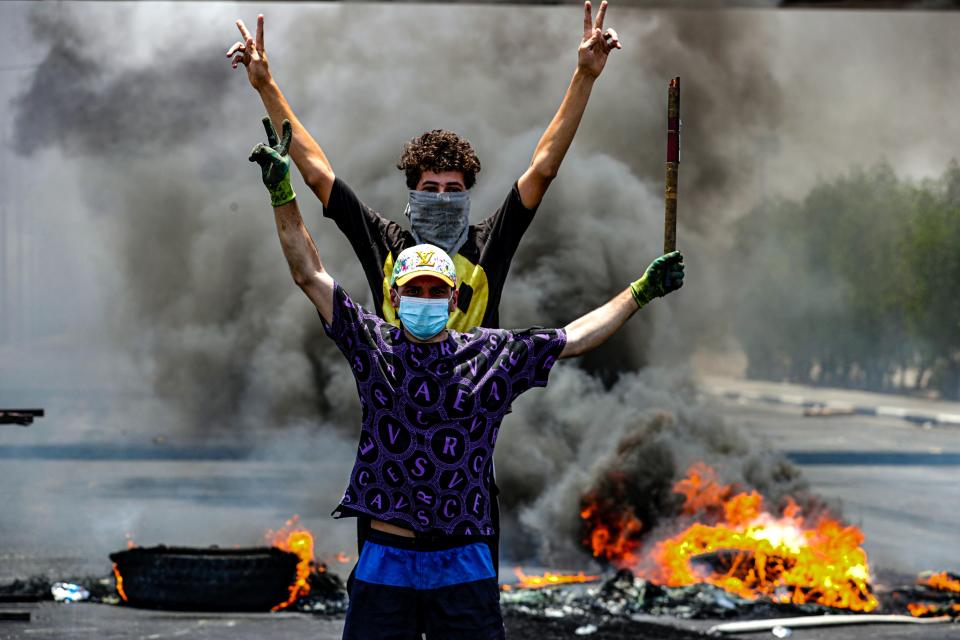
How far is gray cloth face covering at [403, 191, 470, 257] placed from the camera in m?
4.38

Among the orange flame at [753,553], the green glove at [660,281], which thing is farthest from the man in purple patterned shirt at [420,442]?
the orange flame at [753,553]

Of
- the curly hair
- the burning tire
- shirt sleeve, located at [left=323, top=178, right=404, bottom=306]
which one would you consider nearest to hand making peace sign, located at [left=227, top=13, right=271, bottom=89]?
shirt sleeve, located at [left=323, top=178, right=404, bottom=306]

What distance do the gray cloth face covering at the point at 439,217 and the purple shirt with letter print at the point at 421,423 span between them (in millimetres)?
628

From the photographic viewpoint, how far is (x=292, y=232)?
3.88 metres

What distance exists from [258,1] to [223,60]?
1.66ft

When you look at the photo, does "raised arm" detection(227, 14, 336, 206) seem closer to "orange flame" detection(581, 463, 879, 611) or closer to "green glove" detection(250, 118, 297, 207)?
"green glove" detection(250, 118, 297, 207)

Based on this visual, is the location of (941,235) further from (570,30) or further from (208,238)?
(208,238)

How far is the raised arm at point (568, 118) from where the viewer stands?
14.6ft

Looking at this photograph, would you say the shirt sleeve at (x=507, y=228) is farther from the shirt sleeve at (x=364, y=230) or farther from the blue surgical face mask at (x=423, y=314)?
the blue surgical face mask at (x=423, y=314)

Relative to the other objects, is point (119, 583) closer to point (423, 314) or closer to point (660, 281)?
point (423, 314)

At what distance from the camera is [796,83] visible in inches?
426

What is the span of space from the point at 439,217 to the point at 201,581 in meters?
4.81

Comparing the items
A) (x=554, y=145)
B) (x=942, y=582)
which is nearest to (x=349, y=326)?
(x=554, y=145)

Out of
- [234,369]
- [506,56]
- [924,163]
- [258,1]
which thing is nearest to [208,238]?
[234,369]
